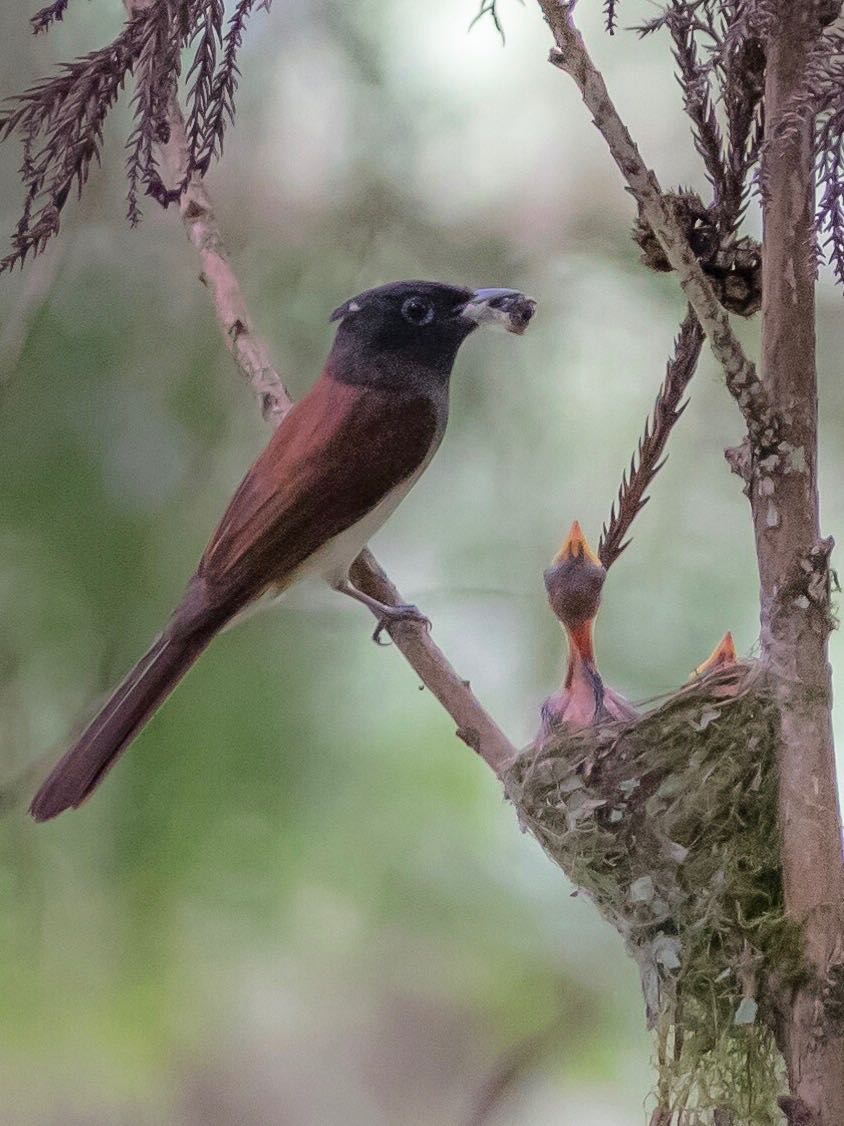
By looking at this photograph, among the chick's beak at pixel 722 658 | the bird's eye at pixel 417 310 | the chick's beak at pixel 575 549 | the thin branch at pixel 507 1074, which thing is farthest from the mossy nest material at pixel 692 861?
the thin branch at pixel 507 1074

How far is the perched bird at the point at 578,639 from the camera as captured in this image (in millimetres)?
1136

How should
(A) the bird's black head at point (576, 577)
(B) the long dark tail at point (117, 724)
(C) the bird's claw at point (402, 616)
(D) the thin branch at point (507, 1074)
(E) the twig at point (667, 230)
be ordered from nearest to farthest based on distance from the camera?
(E) the twig at point (667, 230), (B) the long dark tail at point (117, 724), (A) the bird's black head at point (576, 577), (C) the bird's claw at point (402, 616), (D) the thin branch at point (507, 1074)

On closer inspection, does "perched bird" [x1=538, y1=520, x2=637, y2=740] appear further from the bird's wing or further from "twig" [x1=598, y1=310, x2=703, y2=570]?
the bird's wing

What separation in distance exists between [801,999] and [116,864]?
1.00 m

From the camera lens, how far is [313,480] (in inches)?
44.8

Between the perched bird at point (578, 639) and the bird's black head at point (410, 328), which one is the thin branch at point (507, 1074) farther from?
the bird's black head at point (410, 328)

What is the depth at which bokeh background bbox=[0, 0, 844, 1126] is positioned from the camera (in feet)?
5.26

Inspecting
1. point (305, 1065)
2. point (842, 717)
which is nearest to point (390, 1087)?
point (305, 1065)

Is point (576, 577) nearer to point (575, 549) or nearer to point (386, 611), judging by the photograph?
point (575, 549)

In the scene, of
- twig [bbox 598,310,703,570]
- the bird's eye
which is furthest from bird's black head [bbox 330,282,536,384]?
twig [bbox 598,310,703,570]

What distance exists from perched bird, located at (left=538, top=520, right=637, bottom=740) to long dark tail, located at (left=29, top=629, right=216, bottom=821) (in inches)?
12.3

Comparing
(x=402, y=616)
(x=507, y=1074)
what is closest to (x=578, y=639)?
(x=402, y=616)

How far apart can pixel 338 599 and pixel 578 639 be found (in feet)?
1.85

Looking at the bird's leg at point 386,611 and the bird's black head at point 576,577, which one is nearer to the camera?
the bird's black head at point 576,577
